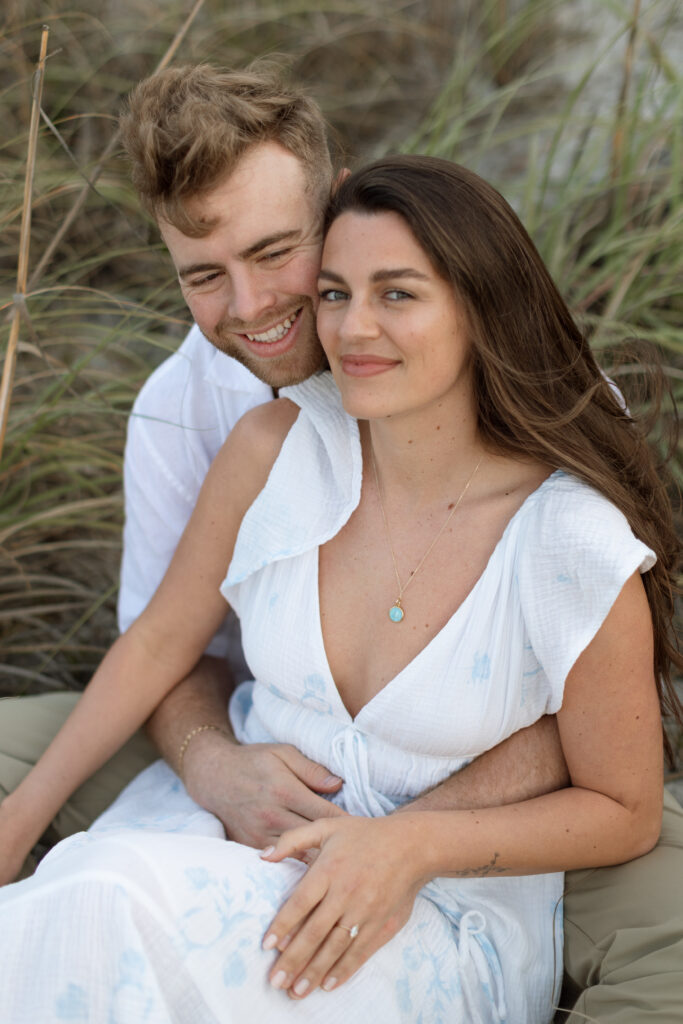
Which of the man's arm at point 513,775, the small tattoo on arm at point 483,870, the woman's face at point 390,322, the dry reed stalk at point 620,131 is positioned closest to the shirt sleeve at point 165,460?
the woman's face at point 390,322

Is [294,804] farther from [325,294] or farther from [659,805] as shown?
[325,294]

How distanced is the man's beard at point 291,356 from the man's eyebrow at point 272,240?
0.41 ft

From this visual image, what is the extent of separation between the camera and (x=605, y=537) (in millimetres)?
1657

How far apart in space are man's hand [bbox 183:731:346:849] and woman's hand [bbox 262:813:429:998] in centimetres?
20

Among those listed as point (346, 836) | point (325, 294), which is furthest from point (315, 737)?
point (325, 294)

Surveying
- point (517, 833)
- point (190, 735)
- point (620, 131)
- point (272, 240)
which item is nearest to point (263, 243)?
point (272, 240)

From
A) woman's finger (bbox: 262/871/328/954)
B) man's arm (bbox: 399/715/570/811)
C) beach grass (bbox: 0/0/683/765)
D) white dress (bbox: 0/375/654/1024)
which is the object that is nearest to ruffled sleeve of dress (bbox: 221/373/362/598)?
white dress (bbox: 0/375/654/1024)

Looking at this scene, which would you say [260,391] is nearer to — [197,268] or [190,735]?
[197,268]

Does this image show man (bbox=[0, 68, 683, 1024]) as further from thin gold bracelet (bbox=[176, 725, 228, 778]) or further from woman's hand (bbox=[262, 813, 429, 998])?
woman's hand (bbox=[262, 813, 429, 998])

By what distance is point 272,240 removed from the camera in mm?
1991

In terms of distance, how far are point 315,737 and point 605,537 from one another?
2.31ft

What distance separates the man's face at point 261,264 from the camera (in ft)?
6.48

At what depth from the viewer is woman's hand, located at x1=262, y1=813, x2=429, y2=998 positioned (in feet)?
5.05

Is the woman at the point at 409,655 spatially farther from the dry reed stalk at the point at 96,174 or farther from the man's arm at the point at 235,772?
the dry reed stalk at the point at 96,174
